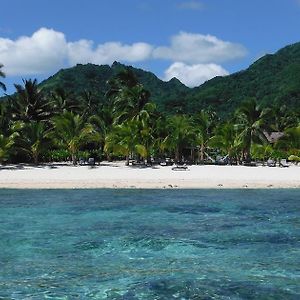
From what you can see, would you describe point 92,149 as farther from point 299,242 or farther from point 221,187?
point 299,242

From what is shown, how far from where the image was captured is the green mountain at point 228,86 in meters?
87.8

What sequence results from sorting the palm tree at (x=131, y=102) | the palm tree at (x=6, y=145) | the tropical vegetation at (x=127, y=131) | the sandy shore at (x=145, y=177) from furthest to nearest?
1. the palm tree at (x=131, y=102)
2. the tropical vegetation at (x=127, y=131)
3. the palm tree at (x=6, y=145)
4. the sandy shore at (x=145, y=177)

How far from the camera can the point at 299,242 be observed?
14719 mm

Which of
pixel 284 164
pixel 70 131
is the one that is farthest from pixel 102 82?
pixel 284 164

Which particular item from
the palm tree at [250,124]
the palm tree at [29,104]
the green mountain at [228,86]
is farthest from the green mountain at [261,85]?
the palm tree at [29,104]

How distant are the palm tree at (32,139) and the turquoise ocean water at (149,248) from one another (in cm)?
1474

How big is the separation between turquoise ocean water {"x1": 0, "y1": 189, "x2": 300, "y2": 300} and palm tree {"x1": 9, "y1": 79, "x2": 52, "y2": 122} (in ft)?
72.7

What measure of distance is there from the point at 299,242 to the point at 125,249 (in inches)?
201

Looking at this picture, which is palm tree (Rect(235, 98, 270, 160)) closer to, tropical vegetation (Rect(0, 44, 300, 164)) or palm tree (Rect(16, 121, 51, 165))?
tropical vegetation (Rect(0, 44, 300, 164))

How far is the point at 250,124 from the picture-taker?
43.0 metres

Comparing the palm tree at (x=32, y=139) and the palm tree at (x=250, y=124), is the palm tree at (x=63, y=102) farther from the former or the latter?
the palm tree at (x=250, y=124)

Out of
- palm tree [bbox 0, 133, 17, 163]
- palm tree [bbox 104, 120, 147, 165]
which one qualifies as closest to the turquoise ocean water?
palm tree [bbox 0, 133, 17, 163]

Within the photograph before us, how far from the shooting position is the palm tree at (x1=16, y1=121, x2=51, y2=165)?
38.8 m

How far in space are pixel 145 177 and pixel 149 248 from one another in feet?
60.5
